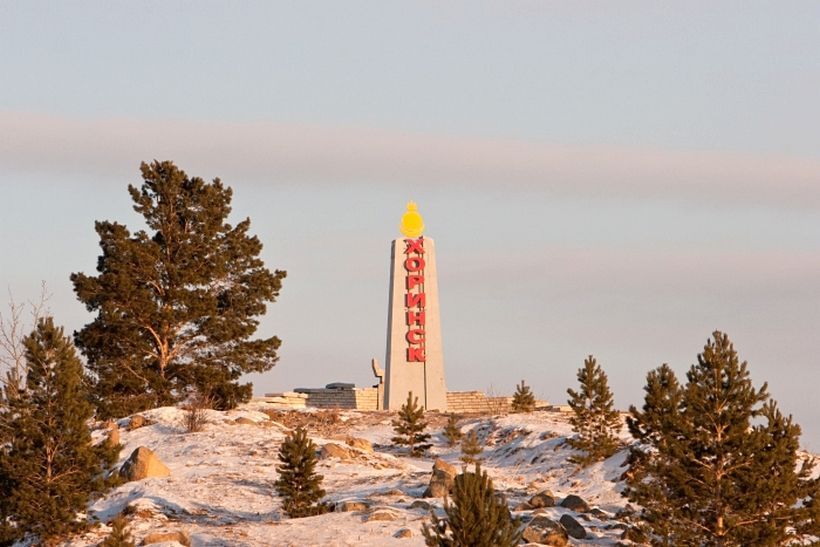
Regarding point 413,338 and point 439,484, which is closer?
point 439,484

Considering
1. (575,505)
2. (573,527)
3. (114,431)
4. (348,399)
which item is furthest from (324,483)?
(348,399)

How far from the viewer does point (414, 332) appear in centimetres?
6506

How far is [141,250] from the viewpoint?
174 ft

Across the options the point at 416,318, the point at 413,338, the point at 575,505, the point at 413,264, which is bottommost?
the point at 575,505

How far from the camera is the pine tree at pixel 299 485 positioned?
32344 mm

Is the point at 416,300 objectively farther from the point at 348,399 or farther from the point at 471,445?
the point at 471,445

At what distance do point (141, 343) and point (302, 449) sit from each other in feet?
71.9

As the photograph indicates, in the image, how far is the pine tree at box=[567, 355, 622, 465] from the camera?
134 ft

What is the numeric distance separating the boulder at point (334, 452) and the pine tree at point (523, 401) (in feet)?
48.0

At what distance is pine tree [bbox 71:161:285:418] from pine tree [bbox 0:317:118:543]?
66.0 ft

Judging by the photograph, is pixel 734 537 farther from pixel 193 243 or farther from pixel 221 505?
pixel 193 243

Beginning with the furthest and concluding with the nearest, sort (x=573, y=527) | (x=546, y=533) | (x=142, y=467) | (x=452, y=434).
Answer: (x=452, y=434) → (x=142, y=467) → (x=573, y=527) → (x=546, y=533)

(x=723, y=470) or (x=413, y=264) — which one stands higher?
(x=413, y=264)

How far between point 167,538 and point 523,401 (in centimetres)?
2826
